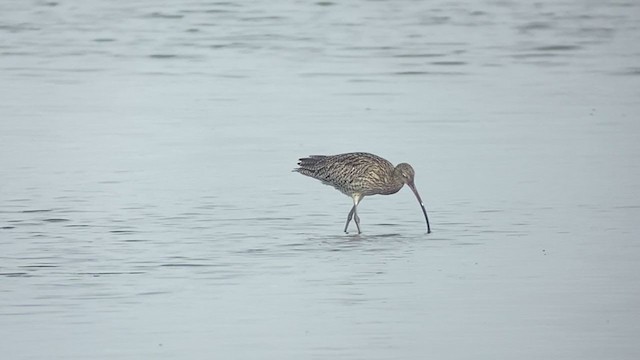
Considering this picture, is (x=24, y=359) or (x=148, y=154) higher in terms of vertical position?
(x=24, y=359)

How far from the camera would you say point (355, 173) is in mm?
12648

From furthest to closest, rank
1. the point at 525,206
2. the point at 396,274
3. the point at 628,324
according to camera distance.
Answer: the point at 525,206
the point at 396,274
the point at 628,324

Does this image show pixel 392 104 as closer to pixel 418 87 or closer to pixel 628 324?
pixel 418 87

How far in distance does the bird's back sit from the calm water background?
0.25 meters

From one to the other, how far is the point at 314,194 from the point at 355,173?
3.04 feet

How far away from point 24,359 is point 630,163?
682 centimetres

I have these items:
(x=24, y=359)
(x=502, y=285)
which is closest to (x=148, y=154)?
(x=502, y=285)

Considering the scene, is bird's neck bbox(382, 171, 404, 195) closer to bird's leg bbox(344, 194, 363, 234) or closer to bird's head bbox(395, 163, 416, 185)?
bird's head bbox(395, 163, 416, 185)

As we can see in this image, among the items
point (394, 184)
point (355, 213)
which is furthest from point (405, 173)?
point (355, 213)

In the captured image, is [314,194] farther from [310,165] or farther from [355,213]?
[355,213]

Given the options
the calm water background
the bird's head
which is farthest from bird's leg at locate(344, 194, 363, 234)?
the bird's head

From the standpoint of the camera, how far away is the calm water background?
909 cm

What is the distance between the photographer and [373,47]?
21.7 metres

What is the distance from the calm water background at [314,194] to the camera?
29.8ft
